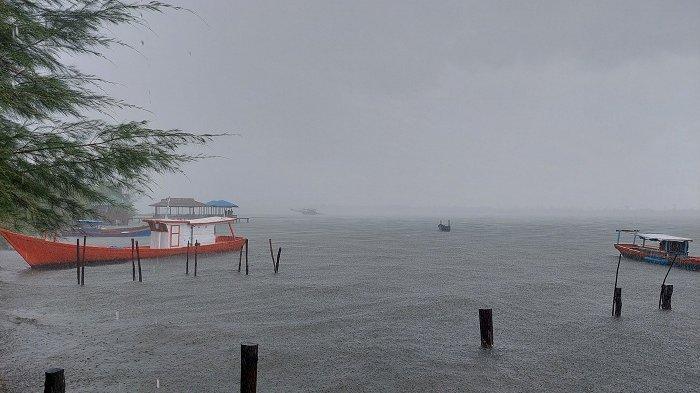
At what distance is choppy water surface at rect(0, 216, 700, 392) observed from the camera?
12734 mm

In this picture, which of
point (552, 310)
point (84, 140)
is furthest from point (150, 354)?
point (552, 310)

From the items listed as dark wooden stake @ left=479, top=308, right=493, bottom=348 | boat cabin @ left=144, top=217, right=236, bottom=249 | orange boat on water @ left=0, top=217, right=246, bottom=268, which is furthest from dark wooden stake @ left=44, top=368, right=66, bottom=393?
boat cabin @ left=144, top=217, right=236, bottom=249

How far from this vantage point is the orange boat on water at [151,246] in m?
32.9

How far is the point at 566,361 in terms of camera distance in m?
14.7

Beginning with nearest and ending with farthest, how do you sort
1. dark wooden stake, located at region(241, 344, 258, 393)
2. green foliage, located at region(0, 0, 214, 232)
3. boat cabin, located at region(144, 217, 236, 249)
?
green foliage, located at region(0, 0, 214, 232) → dark wooden stake, located at region(241, 344, 258, 393) → boat cabin, located at region(144, 217, 236, 249)

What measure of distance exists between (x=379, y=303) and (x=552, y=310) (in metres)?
9.43

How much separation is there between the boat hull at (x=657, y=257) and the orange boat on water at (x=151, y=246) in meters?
41.7

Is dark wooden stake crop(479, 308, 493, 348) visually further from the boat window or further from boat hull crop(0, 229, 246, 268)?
the boat window

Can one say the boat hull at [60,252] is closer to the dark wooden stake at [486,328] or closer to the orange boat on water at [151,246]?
the orange boat on water at [151,246]

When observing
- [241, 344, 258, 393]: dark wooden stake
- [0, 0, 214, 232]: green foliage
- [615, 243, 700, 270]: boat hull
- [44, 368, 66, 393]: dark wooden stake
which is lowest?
[615, 243, 700, 270]: boat hull

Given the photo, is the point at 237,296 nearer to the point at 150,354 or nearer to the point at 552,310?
the point at 150,354

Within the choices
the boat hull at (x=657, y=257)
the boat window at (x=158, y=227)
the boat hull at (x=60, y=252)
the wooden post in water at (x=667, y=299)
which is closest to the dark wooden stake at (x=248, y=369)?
the wooden post in water at (x=667, y=299)

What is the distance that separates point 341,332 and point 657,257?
40953mm

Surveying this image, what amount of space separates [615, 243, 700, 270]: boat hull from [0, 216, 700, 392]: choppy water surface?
31.5 ft
